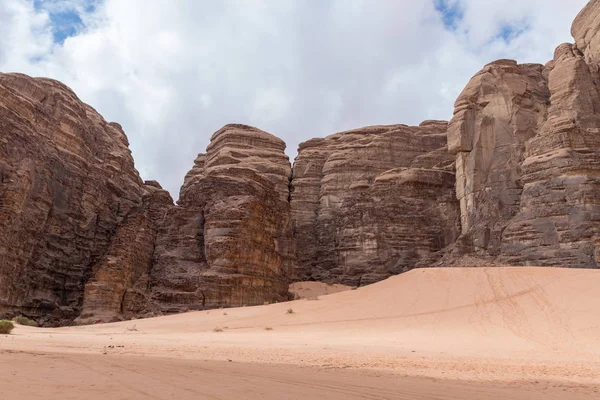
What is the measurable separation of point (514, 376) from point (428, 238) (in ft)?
111

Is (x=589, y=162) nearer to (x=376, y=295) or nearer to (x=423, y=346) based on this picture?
(x=376, y=295)

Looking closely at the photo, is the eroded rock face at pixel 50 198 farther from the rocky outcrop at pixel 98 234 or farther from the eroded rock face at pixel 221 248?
the eroded rock face at pixel 221 248

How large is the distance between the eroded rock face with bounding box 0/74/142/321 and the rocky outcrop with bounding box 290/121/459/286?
17.8 m

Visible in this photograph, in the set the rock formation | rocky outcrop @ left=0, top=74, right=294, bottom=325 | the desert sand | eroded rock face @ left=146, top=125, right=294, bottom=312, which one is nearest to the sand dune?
the rock formation

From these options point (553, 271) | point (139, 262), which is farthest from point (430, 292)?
point (139, 262)

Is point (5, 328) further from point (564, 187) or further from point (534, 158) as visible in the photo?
point (534, 158)

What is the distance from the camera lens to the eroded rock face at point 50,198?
79.3ft

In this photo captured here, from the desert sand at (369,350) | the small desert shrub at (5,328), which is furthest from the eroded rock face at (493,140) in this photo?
the small desert shrub at (5,328)

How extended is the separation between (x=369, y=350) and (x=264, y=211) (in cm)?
1932

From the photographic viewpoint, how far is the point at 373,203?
137 ft

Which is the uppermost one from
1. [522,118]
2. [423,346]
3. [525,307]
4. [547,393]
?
[522,118]

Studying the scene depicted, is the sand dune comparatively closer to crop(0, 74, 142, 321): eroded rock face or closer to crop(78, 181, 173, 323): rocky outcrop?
crop(78, 181, 173, 323): rocky outcrop

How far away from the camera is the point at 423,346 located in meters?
11.9

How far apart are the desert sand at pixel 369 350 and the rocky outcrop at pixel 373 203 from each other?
15043mm
